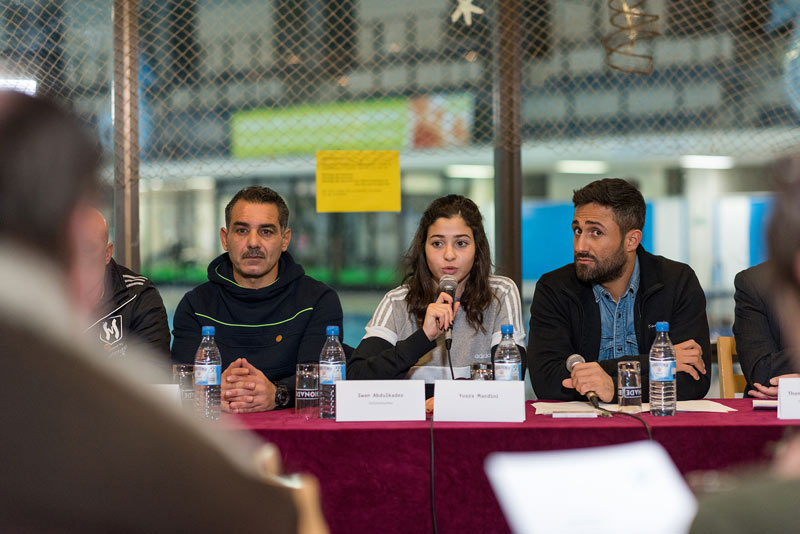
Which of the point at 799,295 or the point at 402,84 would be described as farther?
the point at 402,84

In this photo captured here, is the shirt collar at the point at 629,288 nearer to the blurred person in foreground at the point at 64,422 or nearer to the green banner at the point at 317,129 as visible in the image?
the green banner at the point at 317,129

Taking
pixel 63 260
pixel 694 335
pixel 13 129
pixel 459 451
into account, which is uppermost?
pixel 13 129

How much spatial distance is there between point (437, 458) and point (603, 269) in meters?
1.24

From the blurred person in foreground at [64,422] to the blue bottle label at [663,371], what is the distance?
1.88 m

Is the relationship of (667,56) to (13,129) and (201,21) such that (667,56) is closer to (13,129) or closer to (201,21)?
(201,21)

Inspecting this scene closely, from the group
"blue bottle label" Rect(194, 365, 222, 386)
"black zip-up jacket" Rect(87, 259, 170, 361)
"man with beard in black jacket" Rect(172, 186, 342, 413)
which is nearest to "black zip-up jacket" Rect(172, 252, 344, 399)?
"man with beard in black jacket" Rect(172, 186, 342, 413)

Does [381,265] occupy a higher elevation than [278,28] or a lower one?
lower

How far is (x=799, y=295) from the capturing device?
893 mm

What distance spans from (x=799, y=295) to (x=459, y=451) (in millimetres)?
1271

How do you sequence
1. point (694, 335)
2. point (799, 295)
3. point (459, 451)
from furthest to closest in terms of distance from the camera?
point (694, 335) → point (459, 451) → point (799, 295)

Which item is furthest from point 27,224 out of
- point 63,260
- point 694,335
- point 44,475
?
point 694,335

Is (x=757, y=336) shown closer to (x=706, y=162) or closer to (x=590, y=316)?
(x=590, y=316)

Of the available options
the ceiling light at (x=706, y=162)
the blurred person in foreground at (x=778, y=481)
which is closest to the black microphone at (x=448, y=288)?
the blurred person in foreground at (x=778, y=481)

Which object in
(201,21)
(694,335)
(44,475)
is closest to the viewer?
(44,475)
